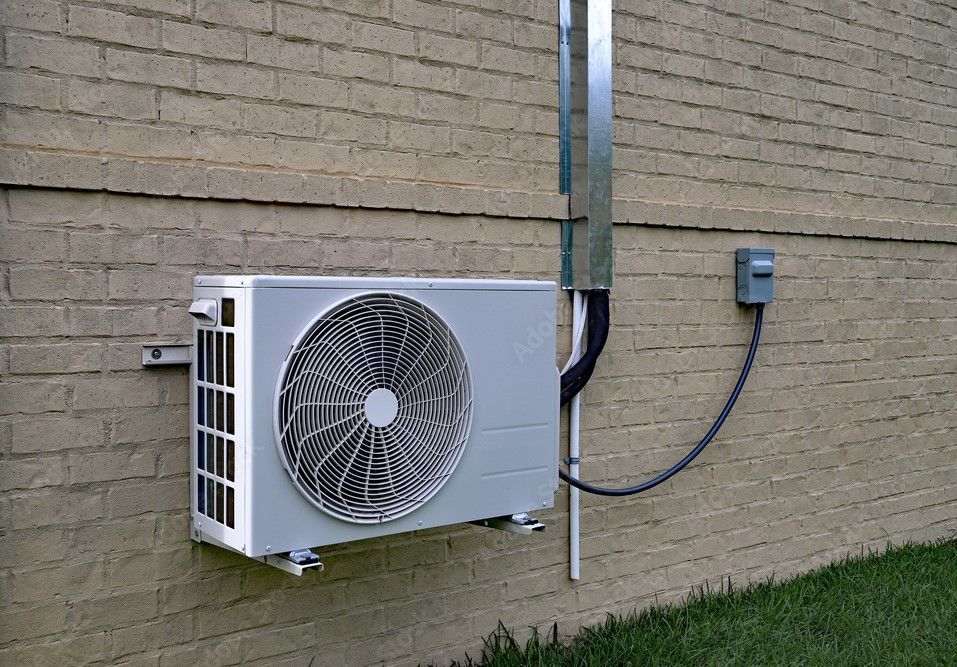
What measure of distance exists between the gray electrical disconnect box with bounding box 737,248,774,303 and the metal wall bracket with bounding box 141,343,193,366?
88.4 inches

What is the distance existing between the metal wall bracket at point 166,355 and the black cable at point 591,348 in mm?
1283

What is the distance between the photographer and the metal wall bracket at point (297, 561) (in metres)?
2.40

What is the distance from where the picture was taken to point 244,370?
233 cm

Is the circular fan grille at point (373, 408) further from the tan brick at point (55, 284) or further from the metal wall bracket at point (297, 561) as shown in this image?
the tan brick at point (55, 284)

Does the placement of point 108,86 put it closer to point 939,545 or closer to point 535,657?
point 535,657

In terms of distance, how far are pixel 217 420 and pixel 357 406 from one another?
1.20 feet

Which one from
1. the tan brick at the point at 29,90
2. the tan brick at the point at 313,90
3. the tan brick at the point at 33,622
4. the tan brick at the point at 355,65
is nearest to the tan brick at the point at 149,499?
the tan brick at the point at 33,622

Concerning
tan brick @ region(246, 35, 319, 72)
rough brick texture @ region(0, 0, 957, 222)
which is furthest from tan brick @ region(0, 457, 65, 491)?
tan brick @ region(246, 35, 319, 72)

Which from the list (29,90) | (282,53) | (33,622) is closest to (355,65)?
(282,53)

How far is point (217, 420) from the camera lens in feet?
8.20

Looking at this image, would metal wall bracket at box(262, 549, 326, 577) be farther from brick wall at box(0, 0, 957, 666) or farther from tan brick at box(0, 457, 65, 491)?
tan brick at box(0, 457, 65, 491)

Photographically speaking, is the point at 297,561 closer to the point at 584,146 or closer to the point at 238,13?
the point at 238,13

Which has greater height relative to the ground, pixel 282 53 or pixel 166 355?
pixel 282 53

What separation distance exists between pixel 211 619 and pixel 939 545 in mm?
3617
